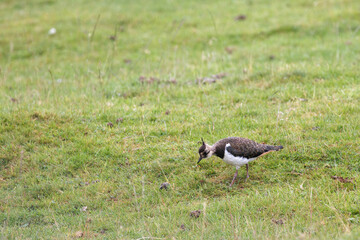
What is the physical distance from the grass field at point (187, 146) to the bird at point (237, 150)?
1.71 feet

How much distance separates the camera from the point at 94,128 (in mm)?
10219

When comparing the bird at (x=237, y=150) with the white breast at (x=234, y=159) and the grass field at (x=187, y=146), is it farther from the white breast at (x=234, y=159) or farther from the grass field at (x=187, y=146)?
the grass field at (x=187, y=146)

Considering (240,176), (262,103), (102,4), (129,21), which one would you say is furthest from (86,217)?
(102,4)

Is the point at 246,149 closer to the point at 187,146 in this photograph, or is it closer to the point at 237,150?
the point at 237,150

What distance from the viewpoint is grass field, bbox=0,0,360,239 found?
6871 mm

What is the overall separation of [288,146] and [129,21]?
1443 cm

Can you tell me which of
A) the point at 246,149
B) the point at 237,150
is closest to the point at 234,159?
the point at 237,150

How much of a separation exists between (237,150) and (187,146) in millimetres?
1806

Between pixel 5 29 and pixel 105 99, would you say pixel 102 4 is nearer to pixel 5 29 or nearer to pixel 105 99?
pixel 5 29

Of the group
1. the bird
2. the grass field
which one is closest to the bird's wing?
the bird

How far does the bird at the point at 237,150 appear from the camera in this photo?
7.74m

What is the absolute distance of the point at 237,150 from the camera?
25.3 feet

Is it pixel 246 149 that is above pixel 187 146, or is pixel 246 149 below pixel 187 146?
above

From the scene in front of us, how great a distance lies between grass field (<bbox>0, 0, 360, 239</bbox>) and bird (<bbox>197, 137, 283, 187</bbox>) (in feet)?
1.71
